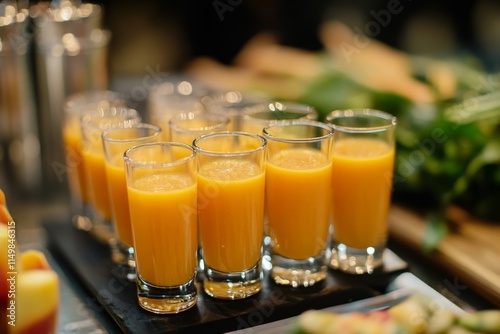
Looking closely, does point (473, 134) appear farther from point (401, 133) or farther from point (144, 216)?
point (144, 216)

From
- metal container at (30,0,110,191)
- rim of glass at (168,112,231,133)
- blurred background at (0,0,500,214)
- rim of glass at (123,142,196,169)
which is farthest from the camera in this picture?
blurred background at (0,0,500,214)

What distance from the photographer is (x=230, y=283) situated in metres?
1.35

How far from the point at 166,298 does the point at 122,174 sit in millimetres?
273

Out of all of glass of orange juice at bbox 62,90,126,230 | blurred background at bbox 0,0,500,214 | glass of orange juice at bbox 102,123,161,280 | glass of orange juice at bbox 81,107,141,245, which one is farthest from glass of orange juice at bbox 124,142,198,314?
blurred background at bbox 0,0,500,214

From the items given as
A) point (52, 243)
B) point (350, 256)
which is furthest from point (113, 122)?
point (350, 256)

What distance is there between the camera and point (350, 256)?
1496 mm

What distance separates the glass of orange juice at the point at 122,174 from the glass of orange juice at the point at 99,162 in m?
0.07

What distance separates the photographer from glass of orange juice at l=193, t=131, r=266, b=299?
1.29 metres

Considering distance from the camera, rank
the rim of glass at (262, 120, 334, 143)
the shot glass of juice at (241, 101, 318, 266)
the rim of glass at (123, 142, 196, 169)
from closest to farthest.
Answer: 1. the rim of glass at (123, 142, 196, 169)
2. the rim of glass at (262, 120, 334, 143)
3. the shot glass of juice at (241, 101, 318, 266)

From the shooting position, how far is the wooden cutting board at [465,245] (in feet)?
4.91

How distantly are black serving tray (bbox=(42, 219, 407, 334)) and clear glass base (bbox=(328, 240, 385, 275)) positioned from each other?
2cm

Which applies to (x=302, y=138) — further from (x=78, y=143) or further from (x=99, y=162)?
(x=78, y=143)

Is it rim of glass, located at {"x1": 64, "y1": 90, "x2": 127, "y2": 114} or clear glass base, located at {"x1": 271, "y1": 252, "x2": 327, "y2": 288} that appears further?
rim of glass, located at {"x1": 64, "y1": 90, "x2": 127, "y2": 114}

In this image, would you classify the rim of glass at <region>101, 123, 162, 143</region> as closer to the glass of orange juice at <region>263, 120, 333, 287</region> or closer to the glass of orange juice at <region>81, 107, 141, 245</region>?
the glass of orange juice at <region>81, 107, 141, 245</region>
